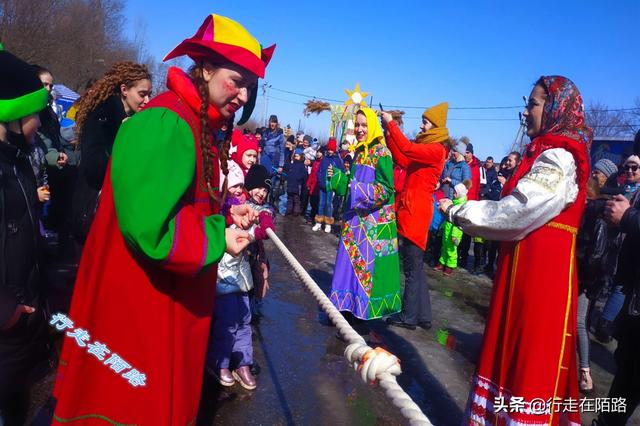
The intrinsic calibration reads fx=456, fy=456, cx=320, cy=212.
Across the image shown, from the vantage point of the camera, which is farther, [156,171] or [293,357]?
[293,357]

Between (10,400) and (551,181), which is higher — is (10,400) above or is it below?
below

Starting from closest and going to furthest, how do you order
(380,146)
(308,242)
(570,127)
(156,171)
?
(156,171) → (570,127) → (380,146) → (308,242)

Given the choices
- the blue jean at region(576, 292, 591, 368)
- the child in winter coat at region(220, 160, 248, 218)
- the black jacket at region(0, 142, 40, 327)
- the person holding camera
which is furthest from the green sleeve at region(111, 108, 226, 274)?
the blue jean at region(576, 292, 591, 368)

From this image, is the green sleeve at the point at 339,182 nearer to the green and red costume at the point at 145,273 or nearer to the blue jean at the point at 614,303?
the blue jean at the point at 614,303

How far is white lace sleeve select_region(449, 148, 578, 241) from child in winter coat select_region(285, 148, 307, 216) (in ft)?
33.2

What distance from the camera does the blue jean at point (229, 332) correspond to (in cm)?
335

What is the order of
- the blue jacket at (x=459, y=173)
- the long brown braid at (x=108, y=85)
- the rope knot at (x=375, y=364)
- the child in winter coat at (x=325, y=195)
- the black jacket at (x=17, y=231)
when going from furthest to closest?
1. the child in winter coat at (x=325, y=195)
2. the blue jacket at (x=459, y=173)
3. the long brown braid at (x=108, y=85)
4. the black jacket at (x=17, y=231)
5. the rope knot at (x=375, y=364)

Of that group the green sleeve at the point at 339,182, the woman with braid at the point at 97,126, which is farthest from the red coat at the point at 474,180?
the woman with braid at the point at 97,126

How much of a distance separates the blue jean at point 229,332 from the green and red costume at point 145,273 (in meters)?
1.74

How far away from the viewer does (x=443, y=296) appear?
6.87 metres

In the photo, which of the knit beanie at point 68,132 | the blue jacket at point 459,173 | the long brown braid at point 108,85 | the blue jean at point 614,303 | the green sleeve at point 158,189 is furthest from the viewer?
the blue jacket at point 459,173

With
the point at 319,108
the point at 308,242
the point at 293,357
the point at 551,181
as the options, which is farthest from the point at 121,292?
the point at 319,108

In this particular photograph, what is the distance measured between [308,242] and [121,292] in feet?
26.3

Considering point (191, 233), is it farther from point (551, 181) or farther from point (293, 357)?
point (293, 357)
